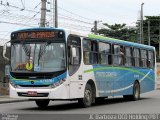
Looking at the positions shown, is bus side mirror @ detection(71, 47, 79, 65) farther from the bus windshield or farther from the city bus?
the bus windshield

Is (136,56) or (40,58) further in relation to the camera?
(136,56)

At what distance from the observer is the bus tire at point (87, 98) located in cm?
1967

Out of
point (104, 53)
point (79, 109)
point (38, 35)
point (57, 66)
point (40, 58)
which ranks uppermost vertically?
point (38, 35)

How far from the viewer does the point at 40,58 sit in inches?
721

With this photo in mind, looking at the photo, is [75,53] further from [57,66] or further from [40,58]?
[40,58]

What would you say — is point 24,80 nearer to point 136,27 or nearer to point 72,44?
point 72,44

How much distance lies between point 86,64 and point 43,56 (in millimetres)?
2291

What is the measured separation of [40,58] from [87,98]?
2922 mm

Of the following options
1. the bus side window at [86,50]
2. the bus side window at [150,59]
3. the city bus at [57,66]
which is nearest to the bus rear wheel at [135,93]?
the bus side window at [150,59]

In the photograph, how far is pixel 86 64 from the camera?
Result: 19.9 metres

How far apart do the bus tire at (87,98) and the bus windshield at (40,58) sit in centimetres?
203

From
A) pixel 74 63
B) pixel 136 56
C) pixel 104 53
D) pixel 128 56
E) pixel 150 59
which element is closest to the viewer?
pixel 74 63

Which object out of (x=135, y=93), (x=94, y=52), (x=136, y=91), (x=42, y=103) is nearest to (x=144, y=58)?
(x=136, y=91)

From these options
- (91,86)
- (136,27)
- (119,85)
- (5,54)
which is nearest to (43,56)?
(5,54)
